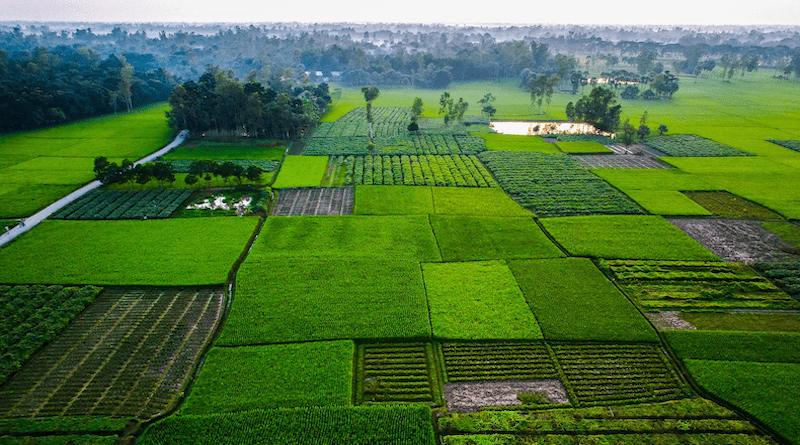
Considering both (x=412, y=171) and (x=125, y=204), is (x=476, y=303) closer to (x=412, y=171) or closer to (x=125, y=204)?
(x=412, y=171)

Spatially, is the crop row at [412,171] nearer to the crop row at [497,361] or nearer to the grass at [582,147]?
the grass at [582,147]

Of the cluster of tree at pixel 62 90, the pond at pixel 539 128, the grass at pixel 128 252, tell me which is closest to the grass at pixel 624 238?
the grass at pixel 128 252

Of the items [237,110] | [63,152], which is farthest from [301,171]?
[63,152]

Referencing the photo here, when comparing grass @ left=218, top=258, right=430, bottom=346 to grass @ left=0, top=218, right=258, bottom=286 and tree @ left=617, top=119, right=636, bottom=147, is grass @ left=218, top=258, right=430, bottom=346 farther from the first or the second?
tree @ left=617, top=119, right=636, bottom=147

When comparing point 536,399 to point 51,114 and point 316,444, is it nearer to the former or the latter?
point 316,444

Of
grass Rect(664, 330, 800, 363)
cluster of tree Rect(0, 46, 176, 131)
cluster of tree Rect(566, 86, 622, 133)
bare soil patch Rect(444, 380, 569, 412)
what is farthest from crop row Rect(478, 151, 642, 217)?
cluster of tree Rect(0, 46, 176, 131)

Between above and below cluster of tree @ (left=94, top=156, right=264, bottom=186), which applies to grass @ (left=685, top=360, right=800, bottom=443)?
below

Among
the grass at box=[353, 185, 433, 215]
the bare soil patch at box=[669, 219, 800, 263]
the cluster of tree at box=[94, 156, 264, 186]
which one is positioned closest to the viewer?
the bare soil patch at box=[669, 219, 800, 263]

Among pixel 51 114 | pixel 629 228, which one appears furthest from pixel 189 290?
pixel 51 114
